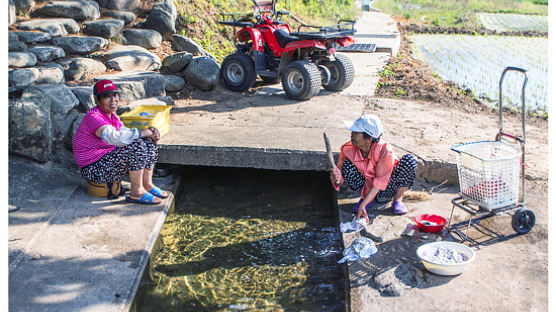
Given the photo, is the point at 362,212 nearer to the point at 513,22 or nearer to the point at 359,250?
the point at 359,250

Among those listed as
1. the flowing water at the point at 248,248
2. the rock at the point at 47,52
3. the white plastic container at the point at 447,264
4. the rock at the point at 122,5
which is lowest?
the flowing water at the point at 248,248

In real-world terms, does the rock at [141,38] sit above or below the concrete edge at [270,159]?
above

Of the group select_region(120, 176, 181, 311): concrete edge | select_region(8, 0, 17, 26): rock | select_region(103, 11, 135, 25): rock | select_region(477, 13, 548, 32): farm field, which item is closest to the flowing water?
select_region(120, 176, 181, 311): concrete edge

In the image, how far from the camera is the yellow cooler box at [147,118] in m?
5.23

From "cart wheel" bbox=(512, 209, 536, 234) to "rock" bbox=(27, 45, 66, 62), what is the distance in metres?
6.00

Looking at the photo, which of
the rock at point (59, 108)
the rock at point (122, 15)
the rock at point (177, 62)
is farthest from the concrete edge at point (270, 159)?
the rock at point (122, 15)

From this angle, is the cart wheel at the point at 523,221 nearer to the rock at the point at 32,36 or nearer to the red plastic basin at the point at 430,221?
the red plastic basin at the point at 430,221

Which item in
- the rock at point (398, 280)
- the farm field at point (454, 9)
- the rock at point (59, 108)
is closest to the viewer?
the rock at point (398, 280)

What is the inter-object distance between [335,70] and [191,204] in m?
3.37

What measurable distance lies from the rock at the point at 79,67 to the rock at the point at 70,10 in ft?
5.49

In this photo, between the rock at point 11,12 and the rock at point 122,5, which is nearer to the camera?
the rock at point 11,12

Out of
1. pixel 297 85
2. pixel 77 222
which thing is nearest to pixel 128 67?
pixel 297 85

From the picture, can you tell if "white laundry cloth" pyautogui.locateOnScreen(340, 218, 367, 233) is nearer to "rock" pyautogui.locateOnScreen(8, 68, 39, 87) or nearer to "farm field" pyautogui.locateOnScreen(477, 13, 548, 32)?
"rock" pyautogui.locateOnScreen(8, 68, 39, 87)

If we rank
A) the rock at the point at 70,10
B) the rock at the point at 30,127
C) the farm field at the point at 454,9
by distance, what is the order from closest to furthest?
the rock at the point at 30,127 → the rock at the point at 70,10 → the farm field at the point at 454,9
